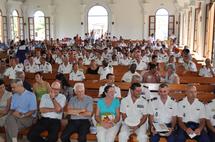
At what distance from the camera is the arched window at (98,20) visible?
26.0 metres

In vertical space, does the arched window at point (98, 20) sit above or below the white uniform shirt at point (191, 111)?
above

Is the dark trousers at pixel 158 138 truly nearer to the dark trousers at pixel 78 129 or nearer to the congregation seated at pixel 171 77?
the dark trousers at pixel 78 129

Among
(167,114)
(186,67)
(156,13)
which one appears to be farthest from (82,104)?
(156,13)

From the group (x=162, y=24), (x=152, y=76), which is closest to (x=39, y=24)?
(x=162, y=24)

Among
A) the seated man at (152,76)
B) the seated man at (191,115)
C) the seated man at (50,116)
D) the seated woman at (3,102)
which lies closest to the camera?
the seated man at (191,115)

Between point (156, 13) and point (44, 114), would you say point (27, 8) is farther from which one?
point (44, 114)

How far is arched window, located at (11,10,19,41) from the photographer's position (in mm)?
23578

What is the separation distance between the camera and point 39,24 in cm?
2652

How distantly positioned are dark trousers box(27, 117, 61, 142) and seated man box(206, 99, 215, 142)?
7.84 ft

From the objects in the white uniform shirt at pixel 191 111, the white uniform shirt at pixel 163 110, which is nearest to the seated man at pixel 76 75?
the white uniform shirt at pixel 163 110

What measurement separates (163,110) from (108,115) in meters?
0.88

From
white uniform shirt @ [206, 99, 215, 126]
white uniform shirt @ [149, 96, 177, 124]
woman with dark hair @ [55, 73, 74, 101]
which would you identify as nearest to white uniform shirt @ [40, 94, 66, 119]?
woman with dark hair @ [55, 73, 74, 101]

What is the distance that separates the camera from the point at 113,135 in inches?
207

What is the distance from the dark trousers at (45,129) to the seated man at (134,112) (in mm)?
1069
